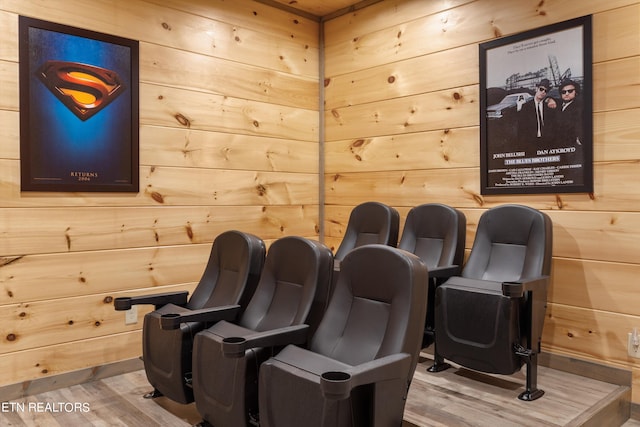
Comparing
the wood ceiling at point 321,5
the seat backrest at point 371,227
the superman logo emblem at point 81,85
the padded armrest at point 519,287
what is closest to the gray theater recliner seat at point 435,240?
the seat backrest at point 371,227

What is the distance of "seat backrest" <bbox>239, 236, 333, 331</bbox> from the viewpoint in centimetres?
246

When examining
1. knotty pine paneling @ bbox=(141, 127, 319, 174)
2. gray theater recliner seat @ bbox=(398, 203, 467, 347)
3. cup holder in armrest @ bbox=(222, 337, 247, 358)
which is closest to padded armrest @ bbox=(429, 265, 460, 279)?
gray theater recliner seat @ bbox=(398, 203, 467, 347)

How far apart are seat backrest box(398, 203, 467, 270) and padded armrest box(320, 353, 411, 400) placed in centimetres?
154

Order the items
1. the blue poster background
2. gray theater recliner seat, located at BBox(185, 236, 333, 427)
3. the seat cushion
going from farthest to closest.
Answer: the blue poster background
the seat cushion
gray theater recliner seat, located at BBox(185, 236, 333, 427)

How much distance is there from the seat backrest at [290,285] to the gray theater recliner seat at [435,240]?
0.93 meters

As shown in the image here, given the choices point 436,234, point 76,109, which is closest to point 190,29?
Answer: point 76,109

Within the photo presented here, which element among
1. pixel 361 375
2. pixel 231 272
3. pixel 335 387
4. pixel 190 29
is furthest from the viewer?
pixel 190 29

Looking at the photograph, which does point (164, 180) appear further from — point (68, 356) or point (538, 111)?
point (538, 111)

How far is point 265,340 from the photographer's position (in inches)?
86.6

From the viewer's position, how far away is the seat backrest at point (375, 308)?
201 centimetres

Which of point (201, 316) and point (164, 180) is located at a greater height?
point (164, 180)

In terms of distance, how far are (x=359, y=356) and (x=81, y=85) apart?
239 centimetres

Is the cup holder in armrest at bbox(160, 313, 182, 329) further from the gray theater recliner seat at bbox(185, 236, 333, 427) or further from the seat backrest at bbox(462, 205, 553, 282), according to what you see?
the seat backrest at bbox(462, 205, 553, 282)

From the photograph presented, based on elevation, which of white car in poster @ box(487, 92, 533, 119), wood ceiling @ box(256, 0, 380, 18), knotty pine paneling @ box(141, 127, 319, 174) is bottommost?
knotty pine paneling @ box(141, 127, 319, 174)
